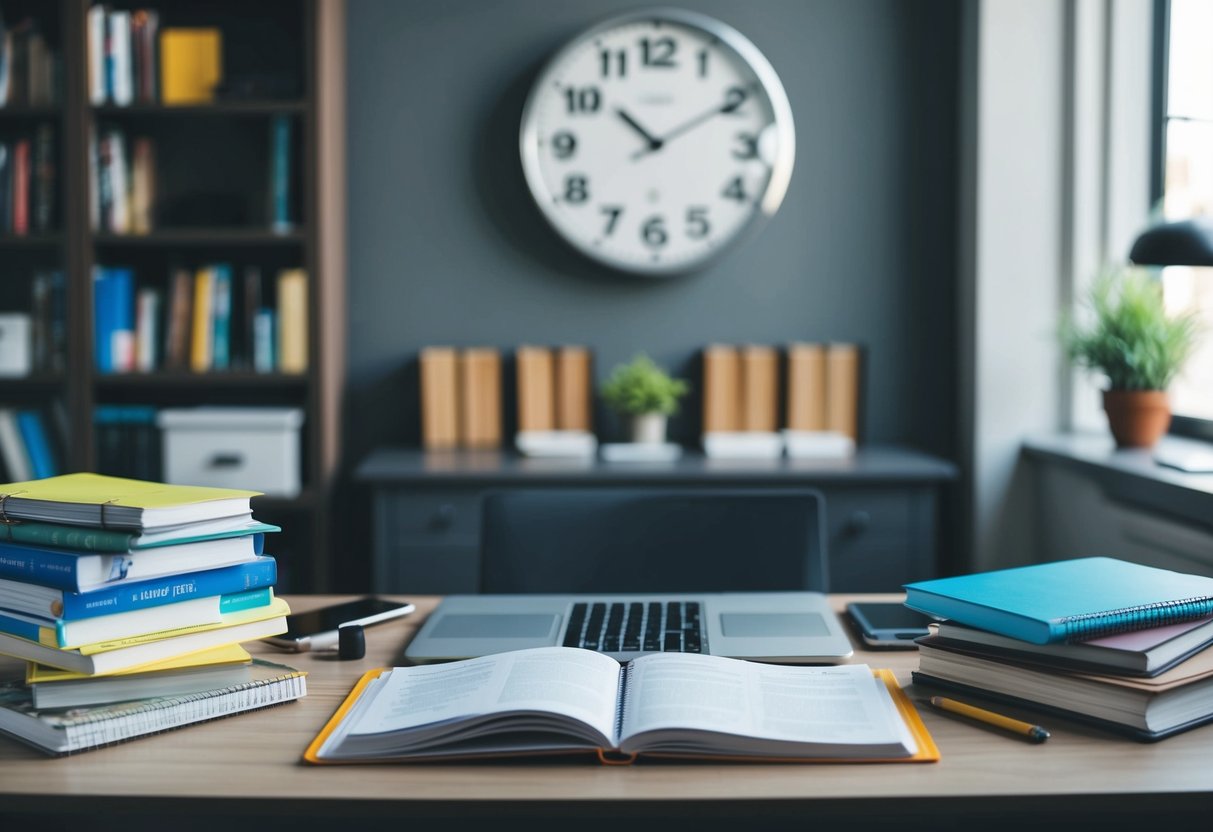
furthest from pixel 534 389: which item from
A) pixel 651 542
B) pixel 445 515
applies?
pixel 651 542

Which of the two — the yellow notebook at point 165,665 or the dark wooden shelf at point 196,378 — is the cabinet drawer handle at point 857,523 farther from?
the yellow notebook at point 165,665

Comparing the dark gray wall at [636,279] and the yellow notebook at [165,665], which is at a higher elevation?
the dark gray wall at [636,279]

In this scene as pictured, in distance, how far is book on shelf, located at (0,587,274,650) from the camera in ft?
3.27

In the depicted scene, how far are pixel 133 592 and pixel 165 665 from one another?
0.07 metres

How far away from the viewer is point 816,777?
0.92 meters

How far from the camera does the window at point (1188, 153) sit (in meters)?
2.65

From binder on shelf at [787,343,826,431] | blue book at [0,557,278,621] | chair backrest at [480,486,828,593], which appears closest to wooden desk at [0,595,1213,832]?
blue book at [0,557,278,621]

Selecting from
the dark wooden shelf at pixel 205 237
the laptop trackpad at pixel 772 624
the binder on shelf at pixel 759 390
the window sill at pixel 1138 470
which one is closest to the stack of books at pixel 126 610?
the laptop trackpad at pixel 772 624

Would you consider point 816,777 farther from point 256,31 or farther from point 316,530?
point 256,31

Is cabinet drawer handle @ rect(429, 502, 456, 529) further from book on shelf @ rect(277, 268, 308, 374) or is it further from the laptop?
the laptop

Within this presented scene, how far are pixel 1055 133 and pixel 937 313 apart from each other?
558mm

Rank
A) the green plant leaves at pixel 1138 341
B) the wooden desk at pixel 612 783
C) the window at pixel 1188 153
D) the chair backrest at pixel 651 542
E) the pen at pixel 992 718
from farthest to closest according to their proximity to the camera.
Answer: the window at pixel 1188 153, the green plant leaves at pixel 1138 341, the chair backrest at pixel 651 542, the pen at pixel 992 718, the wooden desk at pixel 612 783

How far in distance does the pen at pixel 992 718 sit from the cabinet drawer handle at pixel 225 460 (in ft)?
6.94

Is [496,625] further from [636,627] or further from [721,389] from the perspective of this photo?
[721,389]
